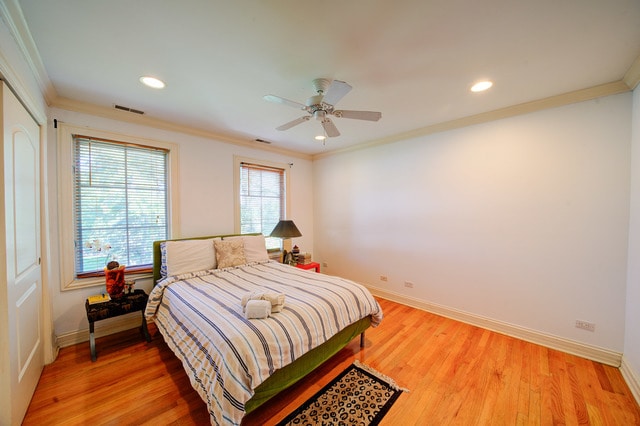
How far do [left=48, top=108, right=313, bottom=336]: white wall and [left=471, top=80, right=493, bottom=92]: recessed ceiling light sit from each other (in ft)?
10.2

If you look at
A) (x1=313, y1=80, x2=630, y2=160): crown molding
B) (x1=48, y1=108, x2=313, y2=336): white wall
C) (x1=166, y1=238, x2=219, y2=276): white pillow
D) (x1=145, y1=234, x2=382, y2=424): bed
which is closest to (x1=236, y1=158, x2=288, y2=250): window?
(x1=48, y1=108, x2=313, y2=336): white wall

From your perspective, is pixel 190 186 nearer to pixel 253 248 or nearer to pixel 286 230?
pixel 253 248

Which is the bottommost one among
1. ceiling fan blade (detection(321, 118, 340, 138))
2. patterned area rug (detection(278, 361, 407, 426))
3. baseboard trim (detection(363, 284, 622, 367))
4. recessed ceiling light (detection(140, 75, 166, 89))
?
patterned area rug (detection(278, 361, 407, 426))

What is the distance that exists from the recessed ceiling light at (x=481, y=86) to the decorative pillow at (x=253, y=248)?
3.14 m

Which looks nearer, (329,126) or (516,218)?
(329,126)

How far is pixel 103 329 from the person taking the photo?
8.71 ft

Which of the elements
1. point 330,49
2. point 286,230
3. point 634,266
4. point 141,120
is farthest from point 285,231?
point 634,266

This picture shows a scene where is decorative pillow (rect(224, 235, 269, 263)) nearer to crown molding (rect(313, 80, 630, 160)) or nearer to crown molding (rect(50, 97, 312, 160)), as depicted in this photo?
crown molding (rect(50, 97, 312, 160))

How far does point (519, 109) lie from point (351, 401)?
328 centimetres

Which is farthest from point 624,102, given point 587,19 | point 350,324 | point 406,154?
point 350,324

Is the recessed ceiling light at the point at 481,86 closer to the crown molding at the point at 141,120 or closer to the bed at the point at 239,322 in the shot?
the bed at the point at 239,322

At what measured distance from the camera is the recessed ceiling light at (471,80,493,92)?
6.91 ft

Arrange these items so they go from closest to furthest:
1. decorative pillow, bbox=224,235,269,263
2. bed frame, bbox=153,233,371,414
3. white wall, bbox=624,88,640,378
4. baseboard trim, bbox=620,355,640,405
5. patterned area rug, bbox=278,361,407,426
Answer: bed frame, bbox=153,233,371,414
patterned area rug, bbox=278,361,407,426
baseboard trim, bbox=620,355,640,405
white wall, bbox=624,88,640,378
decorative pillow, bbox=224,235,269,263

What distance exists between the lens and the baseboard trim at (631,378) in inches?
70.3
